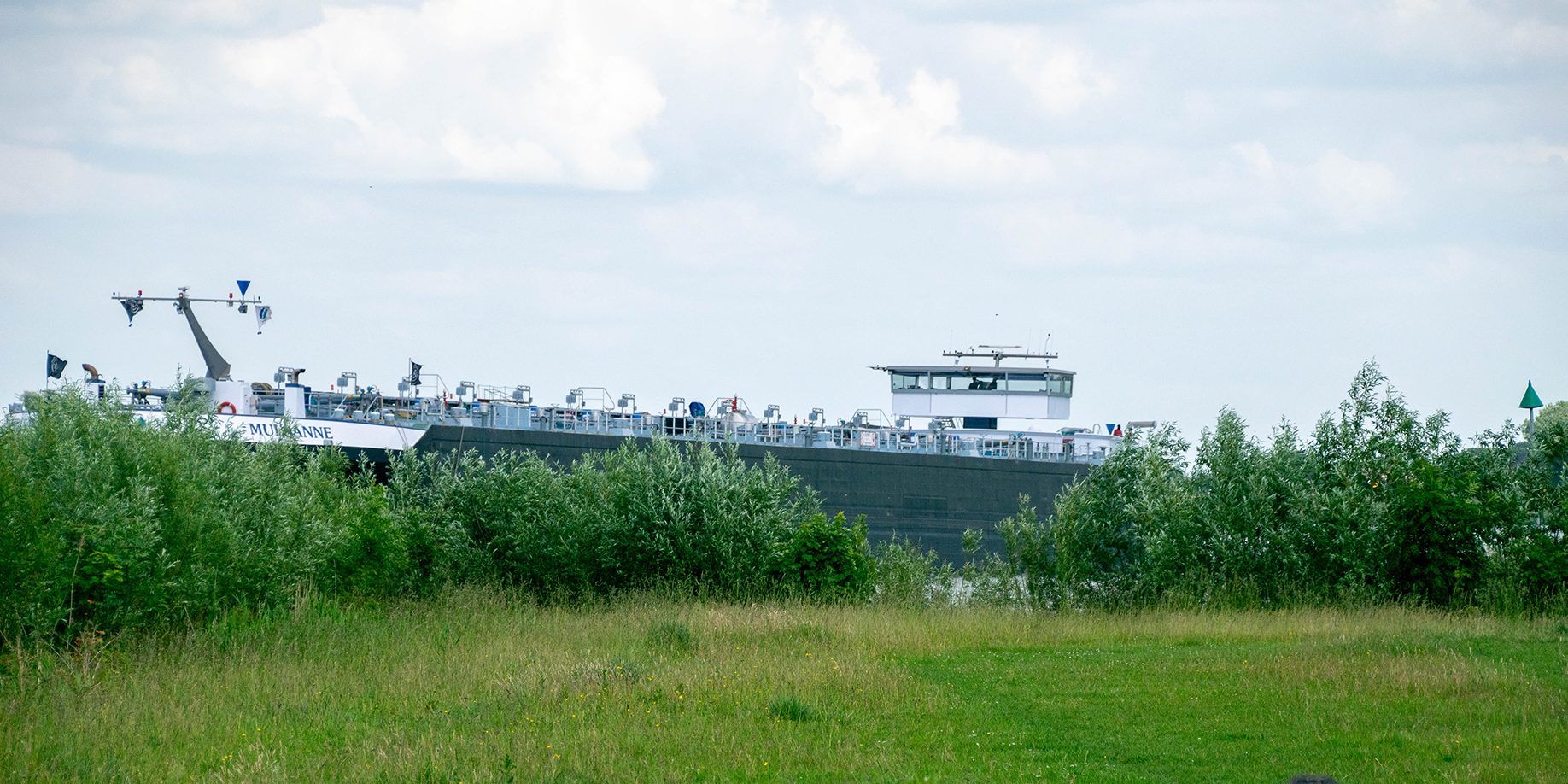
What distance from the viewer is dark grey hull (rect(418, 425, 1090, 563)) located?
48.1m

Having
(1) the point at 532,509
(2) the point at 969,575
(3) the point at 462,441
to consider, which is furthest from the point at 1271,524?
(3) the point at 462,441

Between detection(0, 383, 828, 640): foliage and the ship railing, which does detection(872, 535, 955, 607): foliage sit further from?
the ship railing

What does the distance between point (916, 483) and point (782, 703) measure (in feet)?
127

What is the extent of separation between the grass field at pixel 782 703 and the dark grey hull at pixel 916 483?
2734cm

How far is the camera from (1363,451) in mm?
26656

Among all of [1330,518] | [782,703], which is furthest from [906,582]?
[782,703]

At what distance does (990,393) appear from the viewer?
63.1 meters

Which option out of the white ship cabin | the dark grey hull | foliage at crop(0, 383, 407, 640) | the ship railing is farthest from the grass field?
the white ship cabin

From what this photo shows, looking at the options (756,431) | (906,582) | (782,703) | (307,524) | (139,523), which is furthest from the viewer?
(756,431)

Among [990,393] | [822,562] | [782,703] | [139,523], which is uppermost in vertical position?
[990,393]

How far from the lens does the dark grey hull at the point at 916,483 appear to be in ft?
158

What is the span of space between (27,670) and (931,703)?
8.67 m

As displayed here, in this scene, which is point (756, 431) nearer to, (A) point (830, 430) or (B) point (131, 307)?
(A) point (830, 430)

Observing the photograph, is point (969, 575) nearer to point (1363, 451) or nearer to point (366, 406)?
point (1363, 451)
